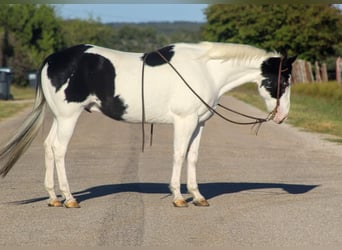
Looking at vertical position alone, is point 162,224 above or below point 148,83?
below

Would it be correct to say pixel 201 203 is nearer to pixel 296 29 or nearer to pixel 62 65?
pixel 62 65

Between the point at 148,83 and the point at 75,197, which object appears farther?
the point at 75,197

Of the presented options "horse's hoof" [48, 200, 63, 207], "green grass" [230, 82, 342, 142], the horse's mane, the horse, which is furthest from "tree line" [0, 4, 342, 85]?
"horse's hoof" [48, 200, 63, 207]

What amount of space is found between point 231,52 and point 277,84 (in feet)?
2.02

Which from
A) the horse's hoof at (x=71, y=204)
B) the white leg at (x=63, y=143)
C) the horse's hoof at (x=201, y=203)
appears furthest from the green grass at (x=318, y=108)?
the horse's hoof at (x=71, y=204)

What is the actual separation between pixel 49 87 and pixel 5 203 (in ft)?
4.40

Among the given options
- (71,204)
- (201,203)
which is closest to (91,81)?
(71,204)

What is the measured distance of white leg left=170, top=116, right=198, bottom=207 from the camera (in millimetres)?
11195

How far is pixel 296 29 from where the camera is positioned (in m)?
65.1

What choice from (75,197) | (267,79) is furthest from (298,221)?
(75,197)

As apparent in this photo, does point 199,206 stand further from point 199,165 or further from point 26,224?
point 199,165

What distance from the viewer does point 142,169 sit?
15.2m

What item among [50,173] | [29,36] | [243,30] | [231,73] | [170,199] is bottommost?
[29,36]

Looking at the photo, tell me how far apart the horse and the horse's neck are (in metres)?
0.01
